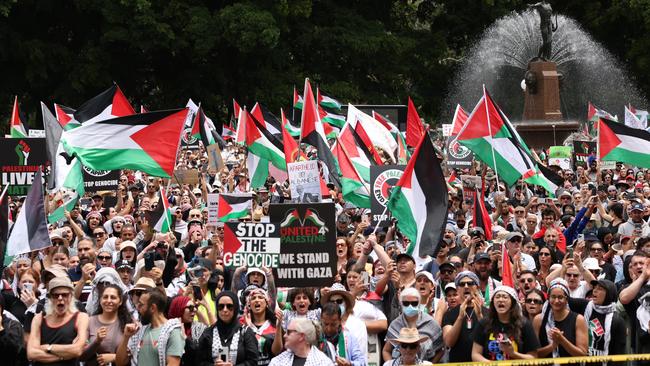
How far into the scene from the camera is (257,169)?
20750mm

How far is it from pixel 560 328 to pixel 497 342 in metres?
Result: 0.56

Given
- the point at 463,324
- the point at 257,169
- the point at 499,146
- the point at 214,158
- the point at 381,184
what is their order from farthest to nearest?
the point at 214,158 < the point at 257,169 < the point at 499,146 < the point at 381,184 < the point at 463,324

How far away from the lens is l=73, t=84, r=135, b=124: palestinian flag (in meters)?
21.3

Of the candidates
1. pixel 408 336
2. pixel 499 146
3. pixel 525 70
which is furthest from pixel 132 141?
pixel 525 70

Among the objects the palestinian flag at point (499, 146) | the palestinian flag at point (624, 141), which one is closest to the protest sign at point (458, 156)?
the palestinian flag at point (624, 141)

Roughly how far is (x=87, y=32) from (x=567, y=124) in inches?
687

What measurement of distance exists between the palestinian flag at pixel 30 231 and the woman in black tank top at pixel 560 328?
455 cm

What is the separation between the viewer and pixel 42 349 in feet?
29.8

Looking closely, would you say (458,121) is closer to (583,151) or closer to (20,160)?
(583,151)

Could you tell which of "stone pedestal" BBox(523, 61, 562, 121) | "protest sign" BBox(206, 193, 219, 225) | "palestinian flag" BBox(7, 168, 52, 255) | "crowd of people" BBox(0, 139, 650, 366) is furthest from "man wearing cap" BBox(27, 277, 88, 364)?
"stone pedestal" BBox(523, 61, 562, 121)

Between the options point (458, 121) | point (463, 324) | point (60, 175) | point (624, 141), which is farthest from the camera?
point (458, 121)

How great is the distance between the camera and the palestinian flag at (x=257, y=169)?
814 inches

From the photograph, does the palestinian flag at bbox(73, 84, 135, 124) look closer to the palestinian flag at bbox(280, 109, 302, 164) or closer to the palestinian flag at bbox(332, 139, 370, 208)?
the palestinian flag at bbox(280, 109, 302, 164)

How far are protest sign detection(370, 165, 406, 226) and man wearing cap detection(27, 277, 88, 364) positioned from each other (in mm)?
6906
